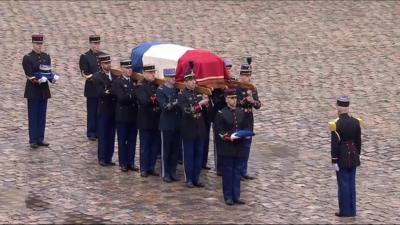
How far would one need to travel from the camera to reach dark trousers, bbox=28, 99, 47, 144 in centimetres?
1850

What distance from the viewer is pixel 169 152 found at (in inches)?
669

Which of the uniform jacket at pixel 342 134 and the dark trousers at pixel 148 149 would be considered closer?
the uniform jacket at pixel 342 134

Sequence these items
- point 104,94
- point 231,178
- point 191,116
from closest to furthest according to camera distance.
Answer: point 231,178, point 191,116, point 104,94

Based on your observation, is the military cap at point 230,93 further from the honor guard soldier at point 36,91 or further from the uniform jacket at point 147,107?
the honor guard soldier at point 36,91

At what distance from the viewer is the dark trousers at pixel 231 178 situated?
51.8ft

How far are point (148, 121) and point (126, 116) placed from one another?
47 cm

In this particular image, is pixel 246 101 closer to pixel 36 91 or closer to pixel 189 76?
pixel 189 76

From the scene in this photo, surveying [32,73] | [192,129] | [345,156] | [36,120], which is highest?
[32,73]

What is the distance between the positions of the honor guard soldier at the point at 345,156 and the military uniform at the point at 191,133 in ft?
7.12

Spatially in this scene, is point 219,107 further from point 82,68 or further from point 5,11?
point 5,11

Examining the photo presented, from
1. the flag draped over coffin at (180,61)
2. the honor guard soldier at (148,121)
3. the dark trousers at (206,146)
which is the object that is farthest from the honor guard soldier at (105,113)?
the dark trousers at (206,146)

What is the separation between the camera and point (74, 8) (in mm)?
28797

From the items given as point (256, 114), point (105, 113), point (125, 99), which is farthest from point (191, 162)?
point (256, 114)

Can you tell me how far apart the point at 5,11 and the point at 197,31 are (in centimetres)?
502
